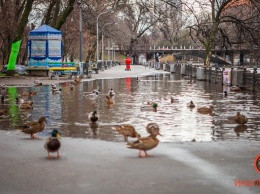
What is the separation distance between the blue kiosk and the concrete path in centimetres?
3402

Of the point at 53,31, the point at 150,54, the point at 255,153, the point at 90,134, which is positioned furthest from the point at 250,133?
the point at 150,54

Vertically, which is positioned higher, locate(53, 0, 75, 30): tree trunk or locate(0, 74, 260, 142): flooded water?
locate(53, 0, 75, 30): tree trunk

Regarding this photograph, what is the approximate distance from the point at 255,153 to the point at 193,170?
1908mm

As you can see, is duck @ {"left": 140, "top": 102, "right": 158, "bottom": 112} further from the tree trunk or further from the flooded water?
the tree trunk

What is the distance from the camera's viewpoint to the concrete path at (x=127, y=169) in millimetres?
7004

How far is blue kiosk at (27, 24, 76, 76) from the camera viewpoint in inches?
1738

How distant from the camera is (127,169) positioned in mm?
8102

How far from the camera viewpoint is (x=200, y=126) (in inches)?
530

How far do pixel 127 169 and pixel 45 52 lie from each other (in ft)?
125

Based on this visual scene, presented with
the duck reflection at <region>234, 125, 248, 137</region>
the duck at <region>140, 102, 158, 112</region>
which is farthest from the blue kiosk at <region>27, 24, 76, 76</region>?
the duck reflection at <region>234, 125, 248, 137</region>

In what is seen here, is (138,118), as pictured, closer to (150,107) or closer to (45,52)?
(150,107)

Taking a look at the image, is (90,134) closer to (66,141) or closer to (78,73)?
(66,141)

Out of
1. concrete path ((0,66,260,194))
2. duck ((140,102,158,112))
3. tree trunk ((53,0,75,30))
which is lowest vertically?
concrete path ((0,66,260,194))

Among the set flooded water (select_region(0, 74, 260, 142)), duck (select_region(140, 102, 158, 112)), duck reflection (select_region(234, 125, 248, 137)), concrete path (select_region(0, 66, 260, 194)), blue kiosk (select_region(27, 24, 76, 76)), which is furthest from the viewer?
blue kiosk (select_region(27, 24, 76, 76))
